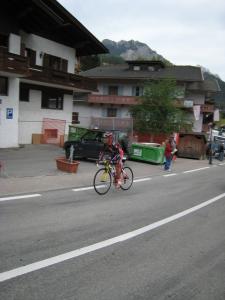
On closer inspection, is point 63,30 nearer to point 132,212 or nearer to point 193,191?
point 193,191

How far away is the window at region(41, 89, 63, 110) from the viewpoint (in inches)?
1206

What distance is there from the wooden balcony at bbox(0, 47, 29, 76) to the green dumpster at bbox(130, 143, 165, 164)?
7.18m

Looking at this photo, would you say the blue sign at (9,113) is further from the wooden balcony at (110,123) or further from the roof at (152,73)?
the roof at (152,73)

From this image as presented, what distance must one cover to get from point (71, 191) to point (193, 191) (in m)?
4.34

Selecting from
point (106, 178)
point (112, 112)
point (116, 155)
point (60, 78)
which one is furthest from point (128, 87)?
point (106, 178)

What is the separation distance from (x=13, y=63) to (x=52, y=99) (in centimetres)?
864

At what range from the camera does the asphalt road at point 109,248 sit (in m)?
5.07

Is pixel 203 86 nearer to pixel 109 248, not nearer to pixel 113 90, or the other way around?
pixel 113 90

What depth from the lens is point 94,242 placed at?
6.98 m

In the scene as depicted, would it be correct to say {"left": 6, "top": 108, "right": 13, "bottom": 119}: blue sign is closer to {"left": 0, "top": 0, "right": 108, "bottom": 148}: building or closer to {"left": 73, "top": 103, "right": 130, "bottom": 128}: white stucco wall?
{"left": 0, "top": 0, "right": 108, "bottom": 148}: building

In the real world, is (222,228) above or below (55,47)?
below

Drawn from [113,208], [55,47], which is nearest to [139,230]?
[113,208]

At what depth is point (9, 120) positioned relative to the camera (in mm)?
24312

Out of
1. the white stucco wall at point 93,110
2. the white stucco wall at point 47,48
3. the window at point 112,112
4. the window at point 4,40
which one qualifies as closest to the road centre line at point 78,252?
the window at point 4,40
